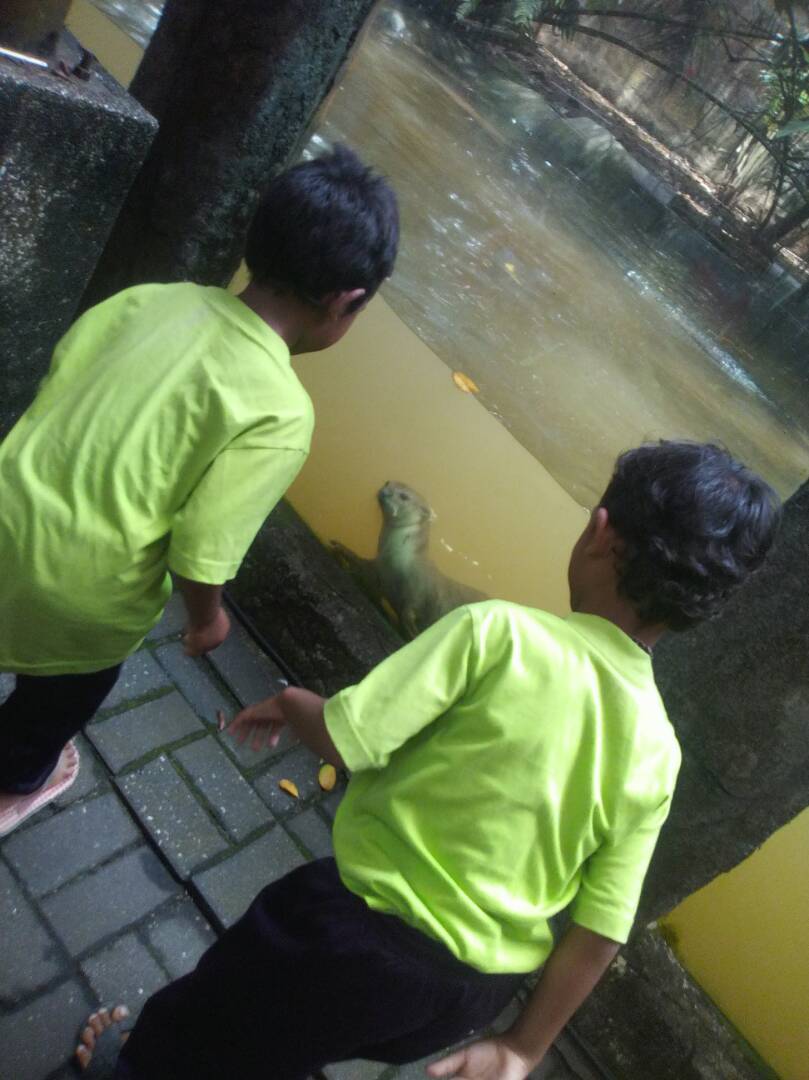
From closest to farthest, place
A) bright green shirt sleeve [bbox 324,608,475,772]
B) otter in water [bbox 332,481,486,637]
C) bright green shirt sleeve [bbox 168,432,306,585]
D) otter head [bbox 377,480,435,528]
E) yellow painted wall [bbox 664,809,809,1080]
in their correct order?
bright green shirt sleeve [bbox 324,608,475,772], bright green shirt sleeve [bbox 168,432,306,585], yellow painted wall [bbox 664,809,809,1080], otter in water [bbox 332,481,486,637], otter head [bbox 377,480,435,528]

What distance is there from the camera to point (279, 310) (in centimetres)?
152

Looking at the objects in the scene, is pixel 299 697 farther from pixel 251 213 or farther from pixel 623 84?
pixel 623 84

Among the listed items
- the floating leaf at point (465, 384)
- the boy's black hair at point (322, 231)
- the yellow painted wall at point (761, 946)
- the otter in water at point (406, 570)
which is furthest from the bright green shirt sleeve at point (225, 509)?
the floating leaf at point (465, 384)

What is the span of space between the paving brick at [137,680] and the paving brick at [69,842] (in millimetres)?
296

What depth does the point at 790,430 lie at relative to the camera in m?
8.34

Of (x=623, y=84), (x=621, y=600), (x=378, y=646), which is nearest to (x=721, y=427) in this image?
(x=378, y=646)

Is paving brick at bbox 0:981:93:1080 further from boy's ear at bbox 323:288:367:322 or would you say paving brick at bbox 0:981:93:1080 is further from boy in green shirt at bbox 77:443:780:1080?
boy's ear at bbox 323:288:367:322

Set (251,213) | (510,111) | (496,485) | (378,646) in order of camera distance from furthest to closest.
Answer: (510,111), (496,485), (378,646), (251,213)

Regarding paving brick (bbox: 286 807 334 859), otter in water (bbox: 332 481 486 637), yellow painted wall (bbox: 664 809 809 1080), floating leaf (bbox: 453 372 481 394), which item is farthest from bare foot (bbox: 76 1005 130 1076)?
floating leaf (bbox: 453 372 481 394)

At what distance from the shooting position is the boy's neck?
1.52m

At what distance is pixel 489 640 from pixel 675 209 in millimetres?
12151

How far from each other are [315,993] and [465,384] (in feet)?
12.6

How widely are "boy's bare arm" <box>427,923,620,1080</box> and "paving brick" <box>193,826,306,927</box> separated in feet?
3.26

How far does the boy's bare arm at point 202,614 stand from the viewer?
149 centimetres
